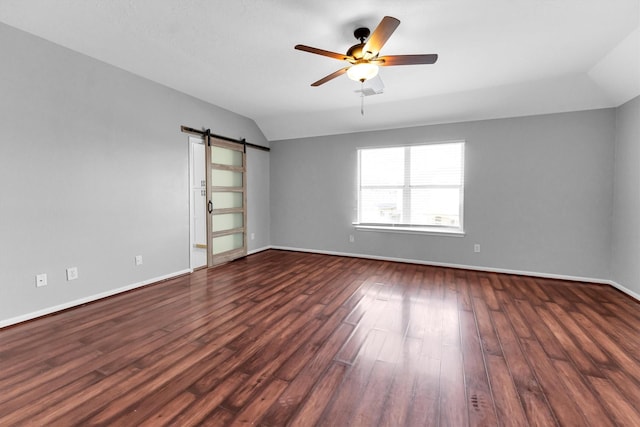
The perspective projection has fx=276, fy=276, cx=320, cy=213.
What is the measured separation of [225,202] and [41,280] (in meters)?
2.77

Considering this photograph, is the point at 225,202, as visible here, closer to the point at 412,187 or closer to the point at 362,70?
the point at 412,187

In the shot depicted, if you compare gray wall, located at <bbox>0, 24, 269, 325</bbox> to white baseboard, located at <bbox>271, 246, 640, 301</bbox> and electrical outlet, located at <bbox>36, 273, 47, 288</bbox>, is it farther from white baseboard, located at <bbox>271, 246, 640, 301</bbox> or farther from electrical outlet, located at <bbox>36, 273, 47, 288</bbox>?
white baseboard, located at <bbox>271, 246, 640, 301</bbox>

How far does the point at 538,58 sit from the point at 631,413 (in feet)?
10.8

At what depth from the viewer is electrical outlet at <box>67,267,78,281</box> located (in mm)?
3008

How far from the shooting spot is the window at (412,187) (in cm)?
481

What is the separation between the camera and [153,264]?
12.8ft

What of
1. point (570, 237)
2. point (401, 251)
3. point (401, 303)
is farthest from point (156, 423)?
point (570, 237)

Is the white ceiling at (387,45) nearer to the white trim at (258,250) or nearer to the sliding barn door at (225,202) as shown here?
the sliding barn door at (225,202)

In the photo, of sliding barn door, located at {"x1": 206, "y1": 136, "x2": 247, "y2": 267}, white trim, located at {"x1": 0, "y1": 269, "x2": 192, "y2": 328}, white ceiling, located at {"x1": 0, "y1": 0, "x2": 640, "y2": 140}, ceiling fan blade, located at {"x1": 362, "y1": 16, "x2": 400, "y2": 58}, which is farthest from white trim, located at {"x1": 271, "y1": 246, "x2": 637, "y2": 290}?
ceiling fan blade, located at {"x1": 362, "y1": 16, "x2": 400, "y2": 58}

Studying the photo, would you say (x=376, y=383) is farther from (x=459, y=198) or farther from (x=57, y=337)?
(x=459, y=198)

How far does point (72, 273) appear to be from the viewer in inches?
120

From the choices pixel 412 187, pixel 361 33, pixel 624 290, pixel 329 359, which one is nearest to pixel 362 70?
pixel 361 33

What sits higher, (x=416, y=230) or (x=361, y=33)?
(x=361, y=33)

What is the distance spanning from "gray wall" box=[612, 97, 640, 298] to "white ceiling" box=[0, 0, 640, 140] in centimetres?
33
